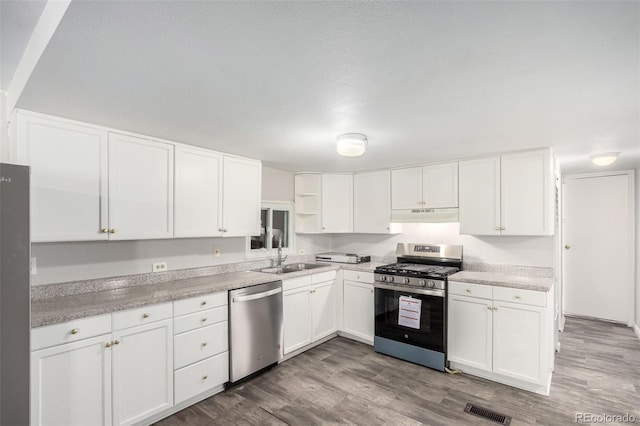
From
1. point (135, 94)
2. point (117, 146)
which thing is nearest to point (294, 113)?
point (135, 94)

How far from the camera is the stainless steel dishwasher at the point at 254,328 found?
2.93 m

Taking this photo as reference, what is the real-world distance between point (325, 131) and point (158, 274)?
2075 millimetres

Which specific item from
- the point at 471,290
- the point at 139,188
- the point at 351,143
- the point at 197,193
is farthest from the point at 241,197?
Answer: the point at 471,290

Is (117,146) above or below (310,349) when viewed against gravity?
above

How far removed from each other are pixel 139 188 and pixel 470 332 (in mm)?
3383

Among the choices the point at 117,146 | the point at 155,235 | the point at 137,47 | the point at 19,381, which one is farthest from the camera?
the point at 155,235

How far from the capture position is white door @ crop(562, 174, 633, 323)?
4637 millimetres

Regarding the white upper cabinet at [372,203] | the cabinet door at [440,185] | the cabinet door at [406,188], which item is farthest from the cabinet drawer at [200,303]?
the cabinet door at [440,185]

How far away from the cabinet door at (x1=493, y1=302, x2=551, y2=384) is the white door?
2.90 metres

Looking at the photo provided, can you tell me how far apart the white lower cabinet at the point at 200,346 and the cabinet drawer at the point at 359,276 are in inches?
70.8

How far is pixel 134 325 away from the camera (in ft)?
7.48

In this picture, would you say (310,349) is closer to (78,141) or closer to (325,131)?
(325,131)

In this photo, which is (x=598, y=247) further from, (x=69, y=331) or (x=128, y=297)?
(x=69, y=331)

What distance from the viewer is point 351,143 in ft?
8.76
